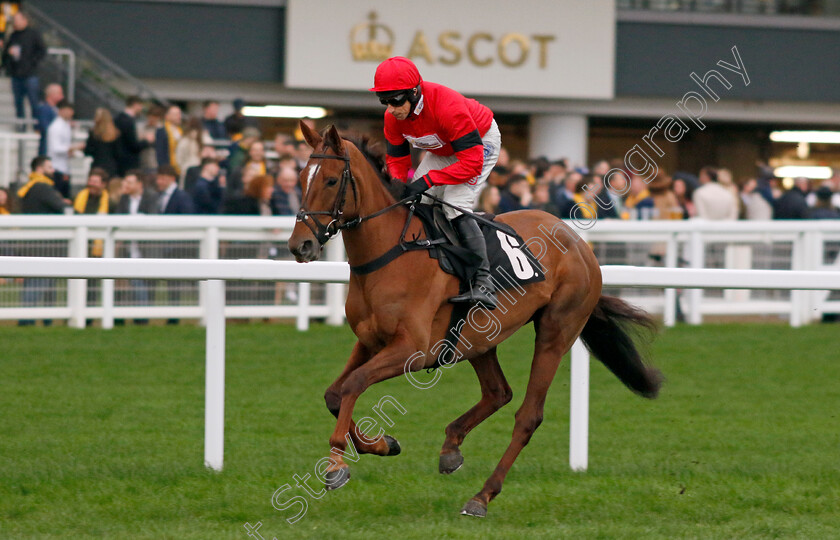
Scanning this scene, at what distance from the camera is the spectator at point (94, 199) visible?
34.5 feet

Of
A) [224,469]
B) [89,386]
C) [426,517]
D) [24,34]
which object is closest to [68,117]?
[24,34]

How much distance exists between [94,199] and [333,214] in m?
6.64

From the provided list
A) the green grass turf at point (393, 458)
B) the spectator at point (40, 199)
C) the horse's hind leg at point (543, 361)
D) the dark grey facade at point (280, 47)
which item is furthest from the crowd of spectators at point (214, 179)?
the horse's hind leg at point (543, 361)

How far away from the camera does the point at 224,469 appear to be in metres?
5.34

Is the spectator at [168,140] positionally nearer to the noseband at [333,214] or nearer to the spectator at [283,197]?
the spectator at [283,197]

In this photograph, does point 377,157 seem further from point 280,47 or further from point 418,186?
point 280,47

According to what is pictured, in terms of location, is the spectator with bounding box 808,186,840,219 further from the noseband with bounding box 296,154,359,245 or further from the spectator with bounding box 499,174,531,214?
the noseband with bounding box 296,154,359,245

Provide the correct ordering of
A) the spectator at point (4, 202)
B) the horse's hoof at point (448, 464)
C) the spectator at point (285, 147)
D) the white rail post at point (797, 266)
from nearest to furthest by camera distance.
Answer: the horse's hoof at point (448, 464), the spectator at point (4, 202), the spectator at point (285, 147), the white rail post at point (797, 266)

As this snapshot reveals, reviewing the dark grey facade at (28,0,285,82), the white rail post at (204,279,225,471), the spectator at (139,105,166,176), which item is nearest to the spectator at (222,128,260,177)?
the spectator at (139,105,166,176)

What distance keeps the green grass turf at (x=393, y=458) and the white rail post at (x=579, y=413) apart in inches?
3.7

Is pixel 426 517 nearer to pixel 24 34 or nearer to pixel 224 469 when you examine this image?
pixel 224 469

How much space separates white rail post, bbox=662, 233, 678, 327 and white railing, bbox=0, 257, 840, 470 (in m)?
5.51

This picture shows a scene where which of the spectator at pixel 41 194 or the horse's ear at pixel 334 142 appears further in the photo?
the spectator at pixel 41 194

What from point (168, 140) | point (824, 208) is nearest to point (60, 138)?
point (168, 140)
